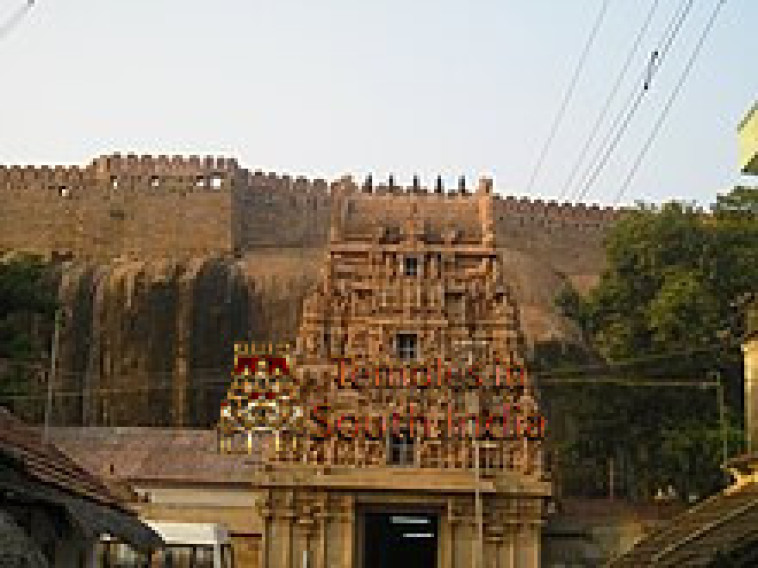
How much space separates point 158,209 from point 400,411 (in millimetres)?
31613

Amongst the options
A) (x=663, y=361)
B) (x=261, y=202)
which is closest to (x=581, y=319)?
(x=663, y=361)

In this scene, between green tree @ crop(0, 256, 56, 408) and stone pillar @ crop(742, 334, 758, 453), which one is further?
green tree @ crop(0, 256, 56, 408)

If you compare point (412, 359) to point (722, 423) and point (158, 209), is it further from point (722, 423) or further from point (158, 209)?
point (158, 209)

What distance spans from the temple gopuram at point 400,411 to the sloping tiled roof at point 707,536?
8.13 metres

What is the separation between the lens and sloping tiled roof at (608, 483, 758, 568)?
337 inches

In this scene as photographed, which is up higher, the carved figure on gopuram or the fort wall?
the fort wall

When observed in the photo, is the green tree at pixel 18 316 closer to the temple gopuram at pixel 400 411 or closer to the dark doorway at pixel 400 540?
the temple gopuram at pixel 400 411

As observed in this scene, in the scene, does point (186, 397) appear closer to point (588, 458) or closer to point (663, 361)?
point (588, 458)

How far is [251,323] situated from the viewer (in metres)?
45.8

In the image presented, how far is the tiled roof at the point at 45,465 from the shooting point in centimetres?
1114

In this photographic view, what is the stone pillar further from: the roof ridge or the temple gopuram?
the temple gopuram

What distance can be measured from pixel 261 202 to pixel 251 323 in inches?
405

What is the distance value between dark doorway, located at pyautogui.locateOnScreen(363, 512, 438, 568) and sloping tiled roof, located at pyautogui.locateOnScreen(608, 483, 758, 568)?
1143cm

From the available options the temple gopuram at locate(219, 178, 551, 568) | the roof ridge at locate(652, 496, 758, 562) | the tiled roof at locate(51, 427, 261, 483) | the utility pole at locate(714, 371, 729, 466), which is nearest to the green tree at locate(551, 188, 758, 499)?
the utility pole at locate(714, 371, 729, 466)
